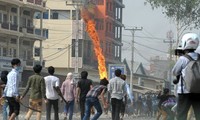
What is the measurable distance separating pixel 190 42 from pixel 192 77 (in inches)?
26.6

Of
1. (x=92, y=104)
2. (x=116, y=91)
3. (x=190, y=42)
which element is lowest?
(x=92, y=104)

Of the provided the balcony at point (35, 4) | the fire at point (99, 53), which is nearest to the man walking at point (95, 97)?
the fire at point (99, 53)

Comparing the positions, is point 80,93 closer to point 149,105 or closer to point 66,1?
point 149,105

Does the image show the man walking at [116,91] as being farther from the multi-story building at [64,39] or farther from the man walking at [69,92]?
the multi-story building at [64,39]

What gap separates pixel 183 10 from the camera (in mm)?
56938

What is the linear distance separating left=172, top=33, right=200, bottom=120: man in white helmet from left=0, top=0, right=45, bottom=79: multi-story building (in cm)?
5245

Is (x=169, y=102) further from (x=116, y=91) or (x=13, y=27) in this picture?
(x=13, y=27)

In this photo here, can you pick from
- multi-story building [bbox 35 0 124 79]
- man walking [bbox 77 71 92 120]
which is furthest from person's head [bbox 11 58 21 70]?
multi-story building [bbox 35 0 124 79]

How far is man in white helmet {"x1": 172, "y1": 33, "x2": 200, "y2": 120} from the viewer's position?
10719mm

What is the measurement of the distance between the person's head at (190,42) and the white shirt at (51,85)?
9288 millimetres

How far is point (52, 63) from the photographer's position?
296 feet

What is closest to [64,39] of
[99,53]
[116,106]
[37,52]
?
[37,52]

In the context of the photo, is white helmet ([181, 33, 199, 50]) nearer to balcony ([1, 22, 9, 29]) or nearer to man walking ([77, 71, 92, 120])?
man walking ([77, 71, 92, 120])

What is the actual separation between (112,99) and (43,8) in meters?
56.3
